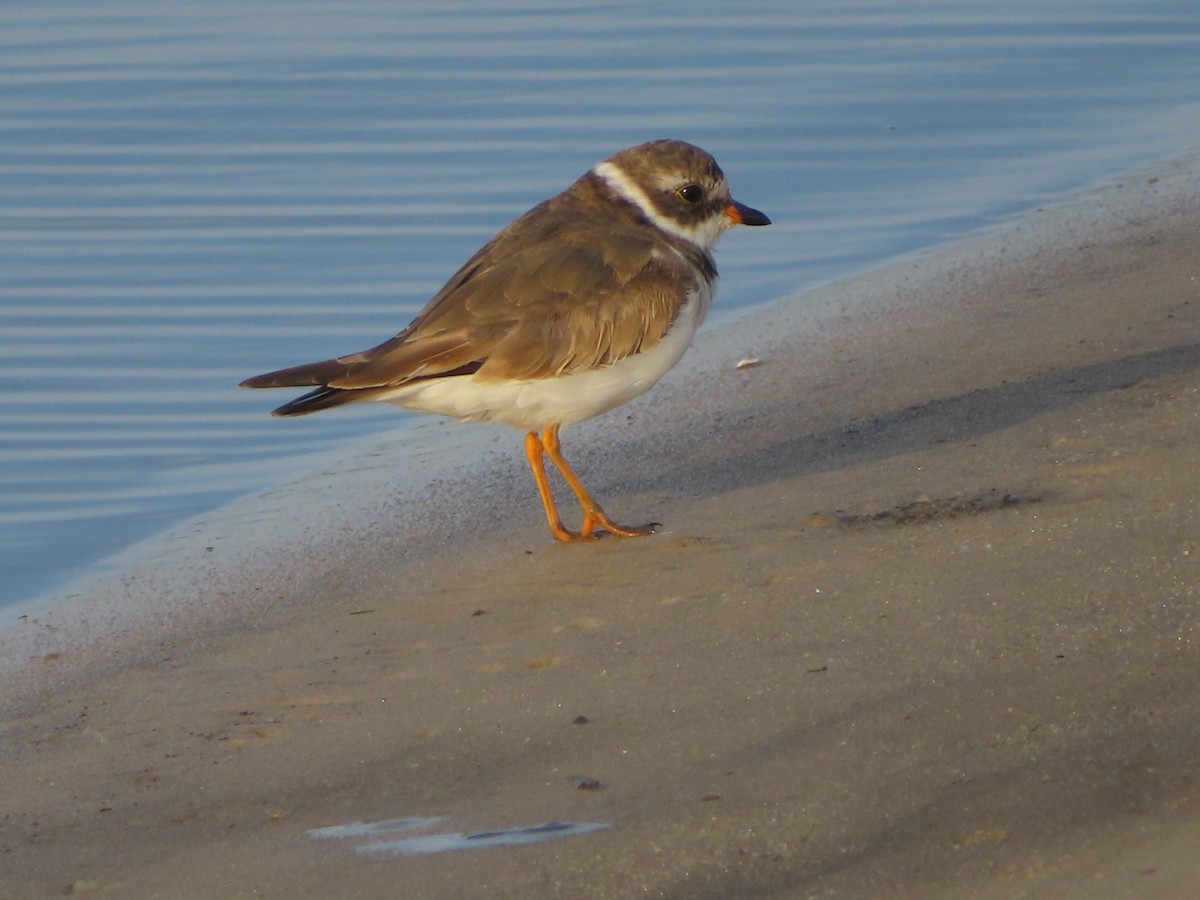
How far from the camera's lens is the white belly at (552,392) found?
585 centimetres

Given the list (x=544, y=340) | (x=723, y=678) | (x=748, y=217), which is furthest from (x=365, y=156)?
(x=723, y=678)

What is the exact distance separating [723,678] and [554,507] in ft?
5.82

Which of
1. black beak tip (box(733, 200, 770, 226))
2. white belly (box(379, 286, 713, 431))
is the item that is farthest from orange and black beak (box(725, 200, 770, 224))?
white belly (box(379, 286, 713, 431))

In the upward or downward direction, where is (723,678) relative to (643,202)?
downward

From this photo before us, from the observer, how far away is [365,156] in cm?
1141

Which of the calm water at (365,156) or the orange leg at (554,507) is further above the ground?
the calm water at (365,156)

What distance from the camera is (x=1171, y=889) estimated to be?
10.2 ft

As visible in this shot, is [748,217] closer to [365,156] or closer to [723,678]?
[723,678]

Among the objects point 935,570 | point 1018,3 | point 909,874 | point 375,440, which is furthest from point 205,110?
point 909,874

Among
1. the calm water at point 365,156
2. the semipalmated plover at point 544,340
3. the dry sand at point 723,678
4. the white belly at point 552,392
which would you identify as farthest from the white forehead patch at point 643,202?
the calm water at point 365,156

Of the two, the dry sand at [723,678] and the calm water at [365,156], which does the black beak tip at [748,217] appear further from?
the calm water at [365,156]

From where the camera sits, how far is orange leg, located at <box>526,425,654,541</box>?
5887mm

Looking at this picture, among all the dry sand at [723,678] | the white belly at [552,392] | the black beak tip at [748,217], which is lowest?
the dry sand at [723,678]

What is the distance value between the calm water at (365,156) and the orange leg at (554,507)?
1527 millimetres
